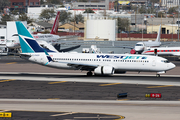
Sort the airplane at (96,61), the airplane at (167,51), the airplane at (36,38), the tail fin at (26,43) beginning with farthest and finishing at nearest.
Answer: the airplane at (36,38), the airplane at (167,51), the tail fin at (26,43), the airplane at (96,61)

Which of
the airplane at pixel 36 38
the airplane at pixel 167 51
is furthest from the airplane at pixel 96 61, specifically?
the airplane at pixel 167 51

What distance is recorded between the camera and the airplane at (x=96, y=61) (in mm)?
54344

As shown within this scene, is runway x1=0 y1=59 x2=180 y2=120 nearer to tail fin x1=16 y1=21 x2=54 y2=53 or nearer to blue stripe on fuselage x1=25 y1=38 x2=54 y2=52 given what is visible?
blue stripe on fuselage x1=25 y1=38 x2=54 y2=52

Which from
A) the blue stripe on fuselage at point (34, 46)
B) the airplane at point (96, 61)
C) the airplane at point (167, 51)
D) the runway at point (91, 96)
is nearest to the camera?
the runway at point (91, 96)

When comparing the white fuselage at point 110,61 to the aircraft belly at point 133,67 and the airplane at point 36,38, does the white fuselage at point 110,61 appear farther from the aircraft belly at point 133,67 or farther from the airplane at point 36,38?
the airplane at point 36,38

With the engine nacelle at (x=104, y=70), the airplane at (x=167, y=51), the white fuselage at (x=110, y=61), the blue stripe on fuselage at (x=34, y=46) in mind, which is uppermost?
the blue stripe on fuselage at (x=34, y=46)

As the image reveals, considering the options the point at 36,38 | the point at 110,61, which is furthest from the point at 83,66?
the point at 36,38

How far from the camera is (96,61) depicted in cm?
5656

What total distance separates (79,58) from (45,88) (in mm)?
14207

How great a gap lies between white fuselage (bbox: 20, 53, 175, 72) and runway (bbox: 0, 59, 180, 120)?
2356mm

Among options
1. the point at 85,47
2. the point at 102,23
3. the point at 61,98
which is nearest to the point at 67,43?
the point at 85,47

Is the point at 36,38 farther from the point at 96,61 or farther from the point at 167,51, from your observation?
the point at 96,61

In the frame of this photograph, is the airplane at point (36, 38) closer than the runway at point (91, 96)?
No

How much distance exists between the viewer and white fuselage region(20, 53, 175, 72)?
54250mm
